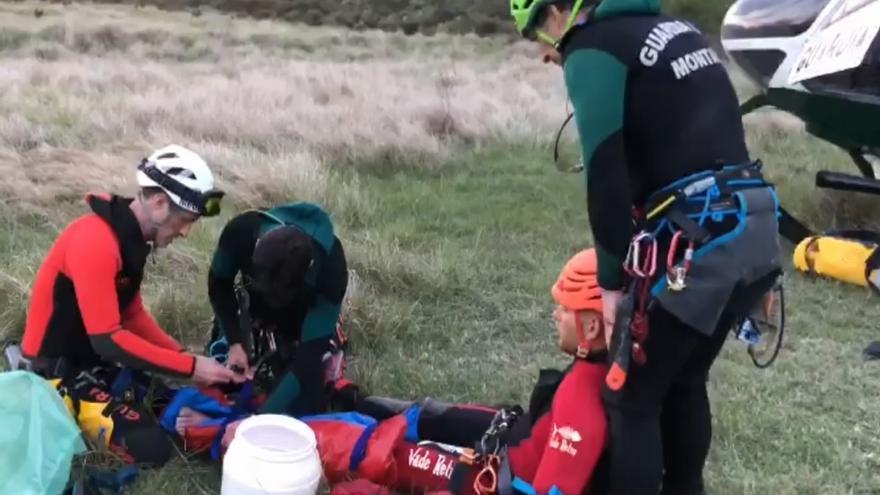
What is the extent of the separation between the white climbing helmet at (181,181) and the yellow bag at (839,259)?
3.96 m

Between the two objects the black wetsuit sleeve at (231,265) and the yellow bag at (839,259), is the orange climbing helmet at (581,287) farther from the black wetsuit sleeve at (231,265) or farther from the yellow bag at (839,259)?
the yellow bag at (839,259)

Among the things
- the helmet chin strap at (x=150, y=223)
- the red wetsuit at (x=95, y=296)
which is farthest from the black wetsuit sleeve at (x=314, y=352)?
the helmet chin strap at (x=150, y=223)

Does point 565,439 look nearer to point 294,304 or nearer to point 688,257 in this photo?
point 688,257

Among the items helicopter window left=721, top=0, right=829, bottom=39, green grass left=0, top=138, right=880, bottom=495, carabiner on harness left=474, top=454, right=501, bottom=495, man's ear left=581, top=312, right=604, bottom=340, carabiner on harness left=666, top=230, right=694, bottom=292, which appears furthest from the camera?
helicopter window left=721, top=0, right=829, bottom=39

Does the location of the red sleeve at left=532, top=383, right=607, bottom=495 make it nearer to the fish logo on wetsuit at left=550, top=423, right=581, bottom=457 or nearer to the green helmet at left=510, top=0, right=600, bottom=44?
the fish logo on wetsuit at left=550, top=423, right=581, bottom=457

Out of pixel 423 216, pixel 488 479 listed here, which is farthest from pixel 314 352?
pixel 423 216

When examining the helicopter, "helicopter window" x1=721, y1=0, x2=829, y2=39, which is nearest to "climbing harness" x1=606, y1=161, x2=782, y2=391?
the helicopter

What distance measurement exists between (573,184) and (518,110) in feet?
14.0

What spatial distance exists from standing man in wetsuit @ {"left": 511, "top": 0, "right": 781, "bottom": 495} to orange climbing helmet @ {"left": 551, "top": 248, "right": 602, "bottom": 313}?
0.20 meters

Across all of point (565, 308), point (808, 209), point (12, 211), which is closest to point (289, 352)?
point (565, 308)

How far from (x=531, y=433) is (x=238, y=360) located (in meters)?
1.30

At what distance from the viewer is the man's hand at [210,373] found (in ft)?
12.7

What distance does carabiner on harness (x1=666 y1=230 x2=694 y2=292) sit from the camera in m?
2.89

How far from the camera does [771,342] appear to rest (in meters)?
3.63
